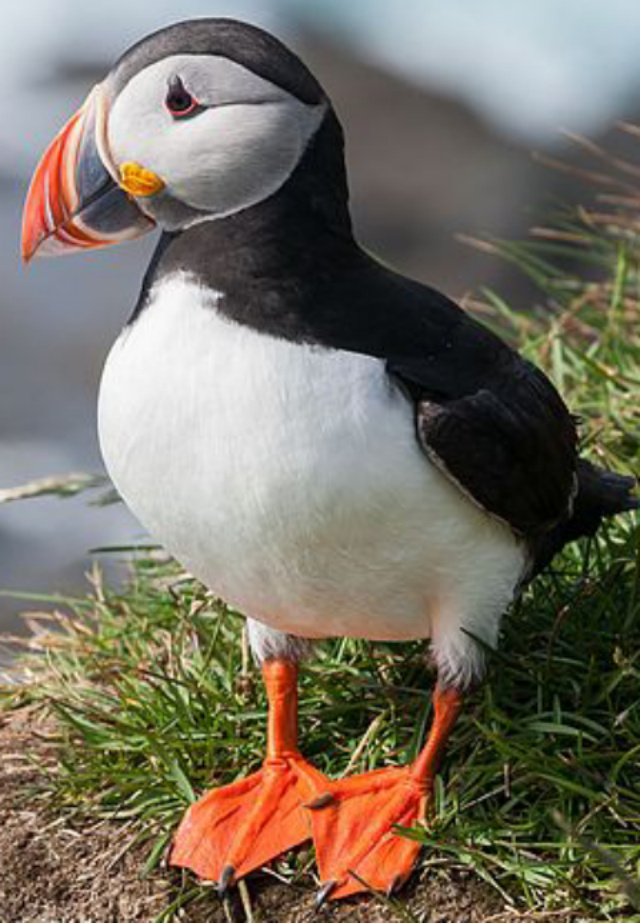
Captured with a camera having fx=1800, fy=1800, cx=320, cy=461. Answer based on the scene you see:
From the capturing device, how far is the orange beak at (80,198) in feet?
11.5

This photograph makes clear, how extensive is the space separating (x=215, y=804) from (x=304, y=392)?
1.00 metres

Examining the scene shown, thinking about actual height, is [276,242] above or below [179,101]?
below

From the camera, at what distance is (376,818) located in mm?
3703

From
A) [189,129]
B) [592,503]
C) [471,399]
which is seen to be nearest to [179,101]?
[189,129]

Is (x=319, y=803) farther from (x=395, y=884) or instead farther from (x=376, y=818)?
(x=395, y=884)

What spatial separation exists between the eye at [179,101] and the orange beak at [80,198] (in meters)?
0.15

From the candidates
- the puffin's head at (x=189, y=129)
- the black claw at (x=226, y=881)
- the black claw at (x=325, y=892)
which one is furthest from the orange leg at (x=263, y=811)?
the puffin's head at (x=189, y=129)

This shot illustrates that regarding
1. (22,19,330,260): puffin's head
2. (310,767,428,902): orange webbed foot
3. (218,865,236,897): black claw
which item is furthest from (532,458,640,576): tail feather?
(22,19,330,260): puffin's head

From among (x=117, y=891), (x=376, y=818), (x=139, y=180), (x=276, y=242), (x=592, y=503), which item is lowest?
(x=117, y=891)

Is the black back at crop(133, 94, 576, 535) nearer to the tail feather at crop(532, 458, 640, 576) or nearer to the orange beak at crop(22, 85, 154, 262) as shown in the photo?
the orange beak at crop(22, 85, 154, 262)

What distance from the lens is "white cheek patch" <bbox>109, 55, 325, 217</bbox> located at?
338 cm

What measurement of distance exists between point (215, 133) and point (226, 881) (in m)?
1.49

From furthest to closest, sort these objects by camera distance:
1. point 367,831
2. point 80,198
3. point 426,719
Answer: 1. point 426,719
2. point 367,831
3. point 80,198

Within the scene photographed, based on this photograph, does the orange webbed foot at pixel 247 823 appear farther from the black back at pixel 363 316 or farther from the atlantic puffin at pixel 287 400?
the black back at pixel 363 316
